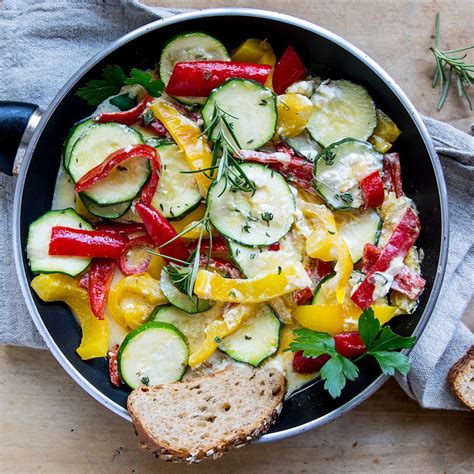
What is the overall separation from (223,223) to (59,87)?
38.6 inches

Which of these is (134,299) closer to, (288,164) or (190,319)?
(190,319)

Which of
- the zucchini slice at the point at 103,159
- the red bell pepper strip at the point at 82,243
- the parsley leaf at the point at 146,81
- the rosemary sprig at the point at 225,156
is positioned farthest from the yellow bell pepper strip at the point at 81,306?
the parsley leaf at the point at 146,81

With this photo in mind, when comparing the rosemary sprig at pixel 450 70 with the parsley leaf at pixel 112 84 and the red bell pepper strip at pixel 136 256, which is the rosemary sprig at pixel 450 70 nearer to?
the parsley leaf at pixel 112 84

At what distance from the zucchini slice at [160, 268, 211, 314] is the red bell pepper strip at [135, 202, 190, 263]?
10 centimetres

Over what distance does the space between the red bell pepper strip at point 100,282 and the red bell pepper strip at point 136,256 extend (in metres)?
0.05

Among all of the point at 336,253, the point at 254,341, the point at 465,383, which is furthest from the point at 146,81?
the point at 465,383

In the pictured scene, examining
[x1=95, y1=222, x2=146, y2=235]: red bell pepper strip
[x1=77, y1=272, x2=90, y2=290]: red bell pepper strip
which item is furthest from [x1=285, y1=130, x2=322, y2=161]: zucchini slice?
[x1=77, y1=272, x2=90, y2=290]: red bell pepper strip

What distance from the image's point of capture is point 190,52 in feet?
9.64

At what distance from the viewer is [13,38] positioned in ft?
10.0

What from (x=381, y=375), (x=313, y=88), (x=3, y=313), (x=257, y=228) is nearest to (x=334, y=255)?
(x=257, y=228)

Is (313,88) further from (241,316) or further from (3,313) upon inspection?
(3,313)

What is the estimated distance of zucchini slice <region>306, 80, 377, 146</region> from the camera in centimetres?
293

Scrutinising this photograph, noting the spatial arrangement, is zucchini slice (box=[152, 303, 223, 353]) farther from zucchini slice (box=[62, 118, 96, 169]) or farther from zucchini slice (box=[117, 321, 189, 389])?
zucchini slice (box=[62, 118, 96, 169])

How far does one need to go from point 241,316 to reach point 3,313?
1.05 meters
